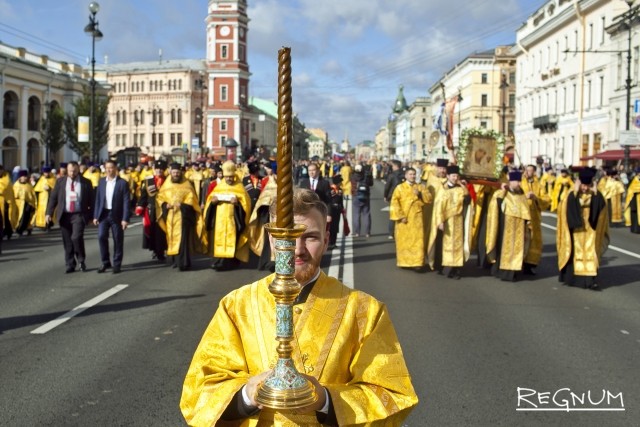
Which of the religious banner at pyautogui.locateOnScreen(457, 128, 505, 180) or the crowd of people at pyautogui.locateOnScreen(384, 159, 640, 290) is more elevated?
the religious banner at pyautogui.locateOnScreen(457, 128, 505, 180)

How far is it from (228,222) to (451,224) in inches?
154

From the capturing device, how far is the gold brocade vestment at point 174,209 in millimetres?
12865

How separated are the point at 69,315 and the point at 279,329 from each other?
7.22 metres

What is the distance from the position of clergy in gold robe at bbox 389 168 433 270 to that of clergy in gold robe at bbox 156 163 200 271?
141 inches

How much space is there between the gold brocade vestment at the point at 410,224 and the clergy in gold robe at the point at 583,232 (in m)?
2.55

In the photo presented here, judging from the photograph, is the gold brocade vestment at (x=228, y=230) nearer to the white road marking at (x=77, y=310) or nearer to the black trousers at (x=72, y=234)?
the black trousers at (x=72, y=234)

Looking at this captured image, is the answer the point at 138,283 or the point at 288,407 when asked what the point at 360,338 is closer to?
the point at 288,407

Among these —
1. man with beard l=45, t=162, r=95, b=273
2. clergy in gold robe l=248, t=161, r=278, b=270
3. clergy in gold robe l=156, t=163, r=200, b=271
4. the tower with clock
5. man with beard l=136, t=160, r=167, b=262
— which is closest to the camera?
man with beard l=45, t=162, r=95, b=273

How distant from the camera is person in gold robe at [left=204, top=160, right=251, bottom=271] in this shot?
1284 centimetres

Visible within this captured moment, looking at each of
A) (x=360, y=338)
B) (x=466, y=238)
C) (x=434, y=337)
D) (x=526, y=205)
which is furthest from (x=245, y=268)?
(x=360, y=338)

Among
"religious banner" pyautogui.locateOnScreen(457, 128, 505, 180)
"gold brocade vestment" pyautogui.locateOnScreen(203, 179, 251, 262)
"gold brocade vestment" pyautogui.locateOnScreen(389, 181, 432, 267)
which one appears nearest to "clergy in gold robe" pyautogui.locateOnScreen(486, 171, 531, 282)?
"religious banner" pyautogui.locateOnScreen(457, 128, 505, 180)

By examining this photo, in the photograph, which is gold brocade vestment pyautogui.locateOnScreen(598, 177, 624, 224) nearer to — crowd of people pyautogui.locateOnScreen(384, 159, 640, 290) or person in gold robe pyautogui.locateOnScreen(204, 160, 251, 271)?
crowd of people pyautogui.locateOnScreen(384, 159, 640, 290)

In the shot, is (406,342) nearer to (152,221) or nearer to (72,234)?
(72,234)

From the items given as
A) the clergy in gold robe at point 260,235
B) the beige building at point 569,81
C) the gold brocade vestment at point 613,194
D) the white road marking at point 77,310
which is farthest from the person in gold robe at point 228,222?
the beige building at point 569,81
